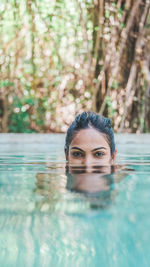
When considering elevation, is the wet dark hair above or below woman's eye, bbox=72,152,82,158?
above

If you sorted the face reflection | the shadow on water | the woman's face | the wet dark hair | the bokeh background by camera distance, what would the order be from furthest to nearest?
1. the bokeh background
2. the wet dark hair
3. the woman's face
4. the face reflection
5. the shadow on water

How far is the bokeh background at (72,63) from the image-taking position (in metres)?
4.92

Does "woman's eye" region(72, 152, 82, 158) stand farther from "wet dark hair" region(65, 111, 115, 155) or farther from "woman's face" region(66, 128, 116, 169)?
"wet dark hair" region(65, 111, 115, 155)

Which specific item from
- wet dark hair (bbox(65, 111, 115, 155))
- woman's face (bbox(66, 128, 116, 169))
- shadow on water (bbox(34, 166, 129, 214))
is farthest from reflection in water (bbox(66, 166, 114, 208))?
wet dark hair (bbox(65, 111, 115, 155))

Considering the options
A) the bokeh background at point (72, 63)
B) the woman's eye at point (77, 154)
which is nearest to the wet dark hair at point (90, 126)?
the woman's eye at point (77, 154)

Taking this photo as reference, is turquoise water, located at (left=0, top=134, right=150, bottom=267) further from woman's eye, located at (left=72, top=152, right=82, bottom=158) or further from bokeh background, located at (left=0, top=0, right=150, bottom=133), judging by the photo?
bokeh background, located at (left=0, top=0, right=150, bottom=133)

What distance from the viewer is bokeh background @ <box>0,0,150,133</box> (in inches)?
194

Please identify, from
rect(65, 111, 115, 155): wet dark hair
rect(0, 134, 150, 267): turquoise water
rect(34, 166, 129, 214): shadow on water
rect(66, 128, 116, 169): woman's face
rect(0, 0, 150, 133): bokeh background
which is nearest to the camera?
rect(0, 134, 150, 267): turquoise water

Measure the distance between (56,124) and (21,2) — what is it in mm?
1414

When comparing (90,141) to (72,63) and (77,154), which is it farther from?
(72,63)

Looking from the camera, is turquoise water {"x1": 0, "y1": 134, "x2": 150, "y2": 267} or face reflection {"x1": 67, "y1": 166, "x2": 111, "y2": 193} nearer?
turquoise water {"x1": 0, "y1": 134, "x2": 150, "y2": 267}

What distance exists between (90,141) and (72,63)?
3.27 meters

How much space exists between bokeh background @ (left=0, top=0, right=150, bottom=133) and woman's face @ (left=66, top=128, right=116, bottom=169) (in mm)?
2996

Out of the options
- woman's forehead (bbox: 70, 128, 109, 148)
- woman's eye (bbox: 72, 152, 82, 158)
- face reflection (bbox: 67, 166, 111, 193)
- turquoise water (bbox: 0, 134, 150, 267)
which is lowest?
woman's eye (bbox: 72, 152, 82, 158)
